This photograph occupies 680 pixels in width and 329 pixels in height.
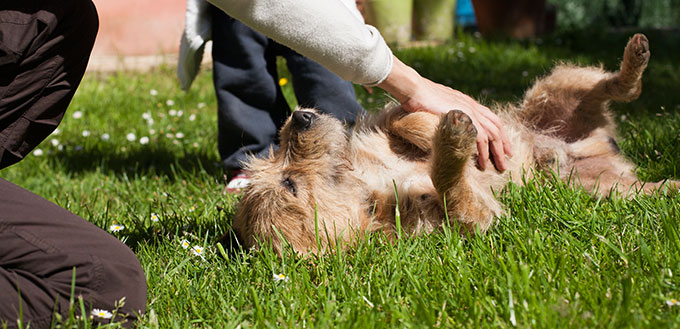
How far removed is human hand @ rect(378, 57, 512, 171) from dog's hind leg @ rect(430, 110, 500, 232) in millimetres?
183

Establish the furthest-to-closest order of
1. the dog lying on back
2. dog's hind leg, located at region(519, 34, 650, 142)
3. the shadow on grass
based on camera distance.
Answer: the shadow on grass, dog's hind leg, located at region(519, 34, 650, 142), the dog lying on back

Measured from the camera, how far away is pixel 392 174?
2.93 metres

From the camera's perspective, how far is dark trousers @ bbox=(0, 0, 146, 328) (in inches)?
77.7

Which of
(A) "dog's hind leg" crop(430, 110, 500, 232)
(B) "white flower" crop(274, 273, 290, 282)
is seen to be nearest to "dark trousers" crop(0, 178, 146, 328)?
(B) "white flower" crop(274, 273, 290, 282)

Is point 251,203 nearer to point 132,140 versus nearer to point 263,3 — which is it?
point 263,3

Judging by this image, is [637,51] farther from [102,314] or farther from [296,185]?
[102,314]

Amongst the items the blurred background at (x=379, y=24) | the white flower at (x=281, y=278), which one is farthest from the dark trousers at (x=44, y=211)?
the blurred background at (x=379, y=24)

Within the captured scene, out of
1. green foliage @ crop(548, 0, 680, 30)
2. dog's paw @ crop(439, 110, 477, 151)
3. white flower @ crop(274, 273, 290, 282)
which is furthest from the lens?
green foliage @ crop(548, 0, 680, 30)

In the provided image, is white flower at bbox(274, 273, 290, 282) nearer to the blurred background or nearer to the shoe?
the shoe

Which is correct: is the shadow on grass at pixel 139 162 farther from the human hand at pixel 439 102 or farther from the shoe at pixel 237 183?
the human hand at pixel 439 102

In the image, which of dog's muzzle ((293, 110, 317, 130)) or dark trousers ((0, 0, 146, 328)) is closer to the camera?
dark trousers ((0, 0, 146, 328))

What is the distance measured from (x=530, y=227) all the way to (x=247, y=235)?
1245 millimetres

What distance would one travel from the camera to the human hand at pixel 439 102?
8.66 ft

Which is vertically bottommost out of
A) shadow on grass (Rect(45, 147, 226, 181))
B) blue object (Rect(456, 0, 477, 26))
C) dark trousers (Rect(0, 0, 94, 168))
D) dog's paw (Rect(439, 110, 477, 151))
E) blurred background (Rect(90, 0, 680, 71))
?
blue object (Rect(456, 0, 477, 26))
